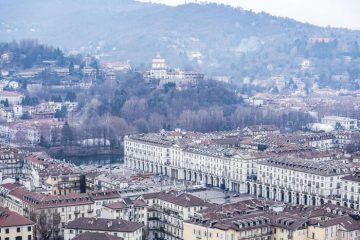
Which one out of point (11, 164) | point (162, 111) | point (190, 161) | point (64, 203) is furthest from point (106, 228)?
point (162, 111)

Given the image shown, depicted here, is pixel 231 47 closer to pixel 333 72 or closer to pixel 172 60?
pixel 172 60

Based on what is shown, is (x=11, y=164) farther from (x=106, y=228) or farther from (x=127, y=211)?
(x=106, y=228)

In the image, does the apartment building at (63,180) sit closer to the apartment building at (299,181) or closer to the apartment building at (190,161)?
the apartment building at (190,161)

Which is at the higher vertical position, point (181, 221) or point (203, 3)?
point (203, 3)

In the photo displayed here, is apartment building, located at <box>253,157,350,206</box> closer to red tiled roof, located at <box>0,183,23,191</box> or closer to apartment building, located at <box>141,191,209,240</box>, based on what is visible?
apartment building, located at <box>141,191,209,240</box>

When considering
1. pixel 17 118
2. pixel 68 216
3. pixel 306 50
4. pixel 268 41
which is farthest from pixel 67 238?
pixel 268 41

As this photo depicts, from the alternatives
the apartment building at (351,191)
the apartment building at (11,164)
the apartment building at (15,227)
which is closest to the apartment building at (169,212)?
the apartment building at (15,227)
